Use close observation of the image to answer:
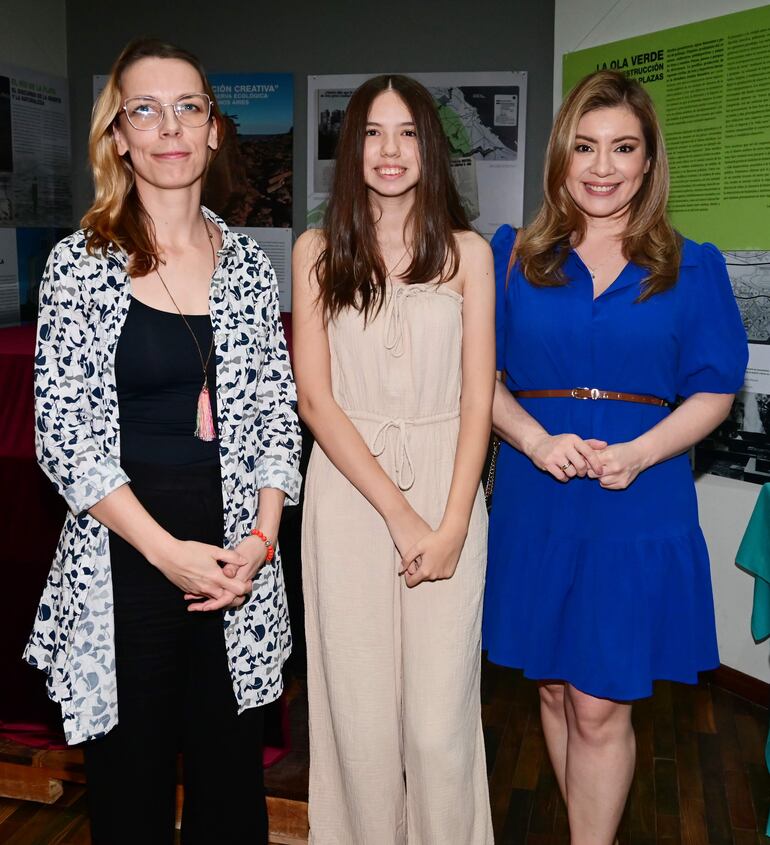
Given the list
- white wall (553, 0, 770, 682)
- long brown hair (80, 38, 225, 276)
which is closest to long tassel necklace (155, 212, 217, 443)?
long brown hair (80, 38, 225, 276)

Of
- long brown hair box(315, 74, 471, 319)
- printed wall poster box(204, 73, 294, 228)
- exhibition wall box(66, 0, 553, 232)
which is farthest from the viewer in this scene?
printed wall poster box(204, 73, 294, 228)

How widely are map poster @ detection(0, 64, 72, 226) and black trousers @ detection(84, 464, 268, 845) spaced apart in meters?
3.40

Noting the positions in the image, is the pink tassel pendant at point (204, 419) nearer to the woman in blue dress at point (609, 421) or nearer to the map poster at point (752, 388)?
the woman in blue dress at point (609, 421)

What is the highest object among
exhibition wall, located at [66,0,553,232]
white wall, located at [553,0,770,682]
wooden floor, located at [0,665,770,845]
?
exhibition wall, located at [66,0,553,232]

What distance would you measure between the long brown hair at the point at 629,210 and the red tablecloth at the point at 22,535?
4.74 ft

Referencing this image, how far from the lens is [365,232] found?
1.89 m

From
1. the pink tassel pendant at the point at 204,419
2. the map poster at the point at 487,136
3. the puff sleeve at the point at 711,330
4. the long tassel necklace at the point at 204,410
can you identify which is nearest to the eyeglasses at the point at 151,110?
the long tassel necklace at the point at 204,410

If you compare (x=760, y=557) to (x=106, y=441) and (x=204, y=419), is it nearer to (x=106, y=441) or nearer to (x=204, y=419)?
(x=204, y=419)

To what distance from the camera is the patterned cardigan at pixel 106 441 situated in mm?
1573

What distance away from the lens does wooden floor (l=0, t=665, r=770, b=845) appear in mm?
2676

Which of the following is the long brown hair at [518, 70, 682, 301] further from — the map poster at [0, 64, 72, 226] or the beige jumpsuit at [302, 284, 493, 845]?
the map poster at [0, 64, 72, 226]

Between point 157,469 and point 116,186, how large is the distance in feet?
1.67

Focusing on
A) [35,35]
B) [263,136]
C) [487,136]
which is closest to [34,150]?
[35,35]

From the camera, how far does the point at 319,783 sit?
204 centimetres
